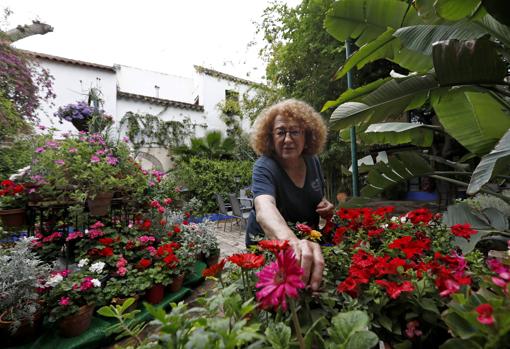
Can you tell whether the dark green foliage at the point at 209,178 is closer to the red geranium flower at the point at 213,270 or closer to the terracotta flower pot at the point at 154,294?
the terracotta flower pot at the point at 154,294

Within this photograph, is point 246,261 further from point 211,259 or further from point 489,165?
point 211,259

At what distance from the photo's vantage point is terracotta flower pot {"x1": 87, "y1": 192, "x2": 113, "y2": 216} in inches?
93.9

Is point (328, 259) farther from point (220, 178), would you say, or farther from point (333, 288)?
point (220, 178)

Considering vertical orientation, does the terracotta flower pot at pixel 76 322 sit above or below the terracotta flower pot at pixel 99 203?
below

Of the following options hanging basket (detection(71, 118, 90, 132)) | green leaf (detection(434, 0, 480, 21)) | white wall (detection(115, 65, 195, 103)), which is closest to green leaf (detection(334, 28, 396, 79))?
green leaf (detection(434, 0, 480, 21))

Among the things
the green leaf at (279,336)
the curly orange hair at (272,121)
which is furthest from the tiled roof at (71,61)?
the green leaf at (279,336)

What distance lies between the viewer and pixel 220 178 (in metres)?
8.89

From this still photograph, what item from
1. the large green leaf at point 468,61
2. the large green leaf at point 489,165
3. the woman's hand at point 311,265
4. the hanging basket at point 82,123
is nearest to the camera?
the woman's hand at point 311,265

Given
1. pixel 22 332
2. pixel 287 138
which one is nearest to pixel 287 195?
pixel 287 138

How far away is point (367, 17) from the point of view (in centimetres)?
229

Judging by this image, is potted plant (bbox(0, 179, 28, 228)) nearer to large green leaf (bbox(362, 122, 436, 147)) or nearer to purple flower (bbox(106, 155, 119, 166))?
purple flower (bbox(106, 155, 119, 166))

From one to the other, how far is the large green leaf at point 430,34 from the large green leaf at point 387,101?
0.19 metres

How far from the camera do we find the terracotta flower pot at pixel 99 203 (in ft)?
7.82

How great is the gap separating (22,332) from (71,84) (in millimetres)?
8689
